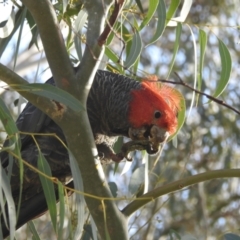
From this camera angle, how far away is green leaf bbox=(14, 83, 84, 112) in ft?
4.71

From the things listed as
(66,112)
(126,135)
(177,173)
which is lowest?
(177,173)

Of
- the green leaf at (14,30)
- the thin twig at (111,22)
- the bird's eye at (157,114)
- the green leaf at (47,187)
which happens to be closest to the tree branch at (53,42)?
the thin twig at (111,22)

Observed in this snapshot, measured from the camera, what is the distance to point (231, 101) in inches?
175

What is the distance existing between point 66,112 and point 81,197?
0.21 meters

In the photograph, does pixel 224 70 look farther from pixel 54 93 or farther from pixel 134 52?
pixel 54 93

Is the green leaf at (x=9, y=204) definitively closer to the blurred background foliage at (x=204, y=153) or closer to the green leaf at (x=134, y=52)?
the green leaf at (x=134, y=52)

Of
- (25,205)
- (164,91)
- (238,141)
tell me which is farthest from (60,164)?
(238,141)

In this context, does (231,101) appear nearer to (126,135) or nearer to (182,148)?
(182,148)

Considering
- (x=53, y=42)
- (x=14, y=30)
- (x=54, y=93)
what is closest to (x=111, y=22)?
(x=53, y=42)

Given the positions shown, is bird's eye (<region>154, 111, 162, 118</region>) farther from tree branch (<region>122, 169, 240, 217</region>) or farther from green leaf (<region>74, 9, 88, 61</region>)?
tree branch (<region>122, 169, 240, 217</region>)

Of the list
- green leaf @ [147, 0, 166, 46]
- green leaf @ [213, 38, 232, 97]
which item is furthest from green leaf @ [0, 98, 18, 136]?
green leaf @ [213, 38, 232, 97]

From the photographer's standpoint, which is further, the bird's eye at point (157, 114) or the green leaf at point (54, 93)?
the bird's eye at point (157, 114)

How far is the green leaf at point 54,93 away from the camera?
4.71 ft

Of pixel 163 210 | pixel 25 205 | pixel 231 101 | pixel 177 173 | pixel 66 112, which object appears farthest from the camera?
pixel 163 210
